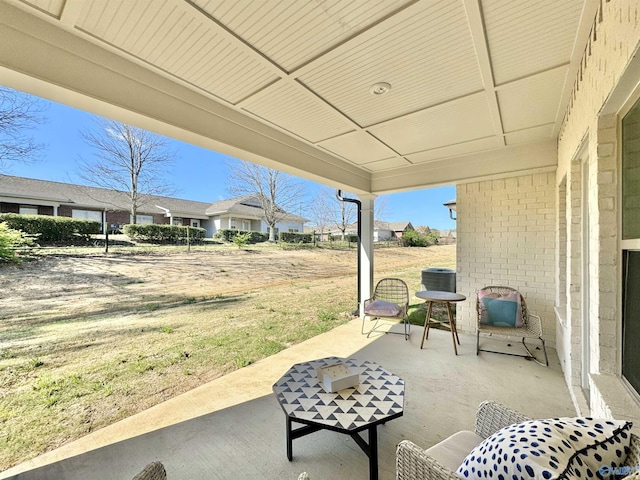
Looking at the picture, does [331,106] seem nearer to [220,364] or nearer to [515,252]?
[220,364]

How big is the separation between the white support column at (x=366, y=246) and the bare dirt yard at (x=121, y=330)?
1.08 m

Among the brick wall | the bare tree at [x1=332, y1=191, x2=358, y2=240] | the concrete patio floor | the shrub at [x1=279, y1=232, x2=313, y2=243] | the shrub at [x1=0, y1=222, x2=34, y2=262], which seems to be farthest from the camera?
the bare tree at [x1=332, y1=191, x2=358, y2=240]

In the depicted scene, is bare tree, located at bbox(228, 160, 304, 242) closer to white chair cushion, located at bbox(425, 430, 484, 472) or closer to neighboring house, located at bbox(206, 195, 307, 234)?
neighboring house, located at bbox(206, 195, 307, 234)

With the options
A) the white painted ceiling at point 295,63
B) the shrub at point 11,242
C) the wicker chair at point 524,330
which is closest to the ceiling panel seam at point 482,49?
the white painted ceiling at point 295,63

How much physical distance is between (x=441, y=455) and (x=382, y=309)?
281 cm

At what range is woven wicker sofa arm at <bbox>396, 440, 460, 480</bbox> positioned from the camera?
96cm

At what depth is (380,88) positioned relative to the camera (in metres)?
2.15

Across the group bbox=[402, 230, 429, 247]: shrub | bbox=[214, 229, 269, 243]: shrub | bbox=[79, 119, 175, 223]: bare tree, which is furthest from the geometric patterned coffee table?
bbox=[402, 230, 429, 247]: shrub

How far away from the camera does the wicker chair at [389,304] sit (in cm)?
396

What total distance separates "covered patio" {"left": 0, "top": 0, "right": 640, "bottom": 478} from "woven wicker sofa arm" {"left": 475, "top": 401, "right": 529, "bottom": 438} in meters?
0.40

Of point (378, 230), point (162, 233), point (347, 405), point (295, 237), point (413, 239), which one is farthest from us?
point (413, 239)

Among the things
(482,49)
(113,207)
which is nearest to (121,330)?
(113,207)

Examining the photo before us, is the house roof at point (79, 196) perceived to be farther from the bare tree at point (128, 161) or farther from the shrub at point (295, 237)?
the shrub at point (295, 237)

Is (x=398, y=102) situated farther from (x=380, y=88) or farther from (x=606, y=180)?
(x=606, y=180)
